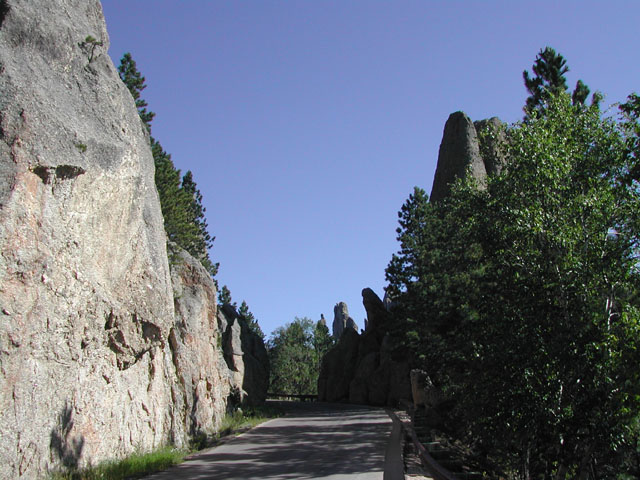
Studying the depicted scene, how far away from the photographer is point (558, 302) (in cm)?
1365

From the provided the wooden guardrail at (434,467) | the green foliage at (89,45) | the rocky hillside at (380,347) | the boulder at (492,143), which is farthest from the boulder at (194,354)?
the rocky hillside at (380,347)

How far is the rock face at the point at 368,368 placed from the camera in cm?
4875

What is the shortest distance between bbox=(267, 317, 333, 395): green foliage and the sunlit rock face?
69.2 meters

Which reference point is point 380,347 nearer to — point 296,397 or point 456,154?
point 296,397

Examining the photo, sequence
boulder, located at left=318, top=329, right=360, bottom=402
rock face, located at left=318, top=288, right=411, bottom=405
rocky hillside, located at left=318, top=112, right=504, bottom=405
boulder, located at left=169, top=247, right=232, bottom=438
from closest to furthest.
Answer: boulder, located at left=169, top=247, right=232, bottom=438 → rock face, located at left=318, top=288, right=411, bottom=405 → rocky hillside, located at left=318, top=112, right=504, bottom=405 → boulder, located at left=318, top=329, right=360, bottom=402

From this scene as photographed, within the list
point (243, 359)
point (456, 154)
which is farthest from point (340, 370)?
point (456, 154)

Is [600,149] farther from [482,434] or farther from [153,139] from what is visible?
[153,139]

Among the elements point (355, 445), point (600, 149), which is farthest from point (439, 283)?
point (600, 149)

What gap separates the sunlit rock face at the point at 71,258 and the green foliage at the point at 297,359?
69216 millimetres

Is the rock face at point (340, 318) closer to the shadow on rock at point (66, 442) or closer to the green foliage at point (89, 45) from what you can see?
the green foliage at point (89, 45)

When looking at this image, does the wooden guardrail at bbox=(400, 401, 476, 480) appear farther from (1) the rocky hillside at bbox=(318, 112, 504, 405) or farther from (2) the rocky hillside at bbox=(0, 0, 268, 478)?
(1) the rocky hillside at bbox=(318, 112, 504, 405)

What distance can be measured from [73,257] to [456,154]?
156ft

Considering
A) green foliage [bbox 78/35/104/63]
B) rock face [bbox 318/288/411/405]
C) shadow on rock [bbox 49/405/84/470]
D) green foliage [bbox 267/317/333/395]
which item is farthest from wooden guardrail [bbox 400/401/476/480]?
green foliage [bbox 267/317/333/395]

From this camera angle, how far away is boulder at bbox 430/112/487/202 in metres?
54.9
